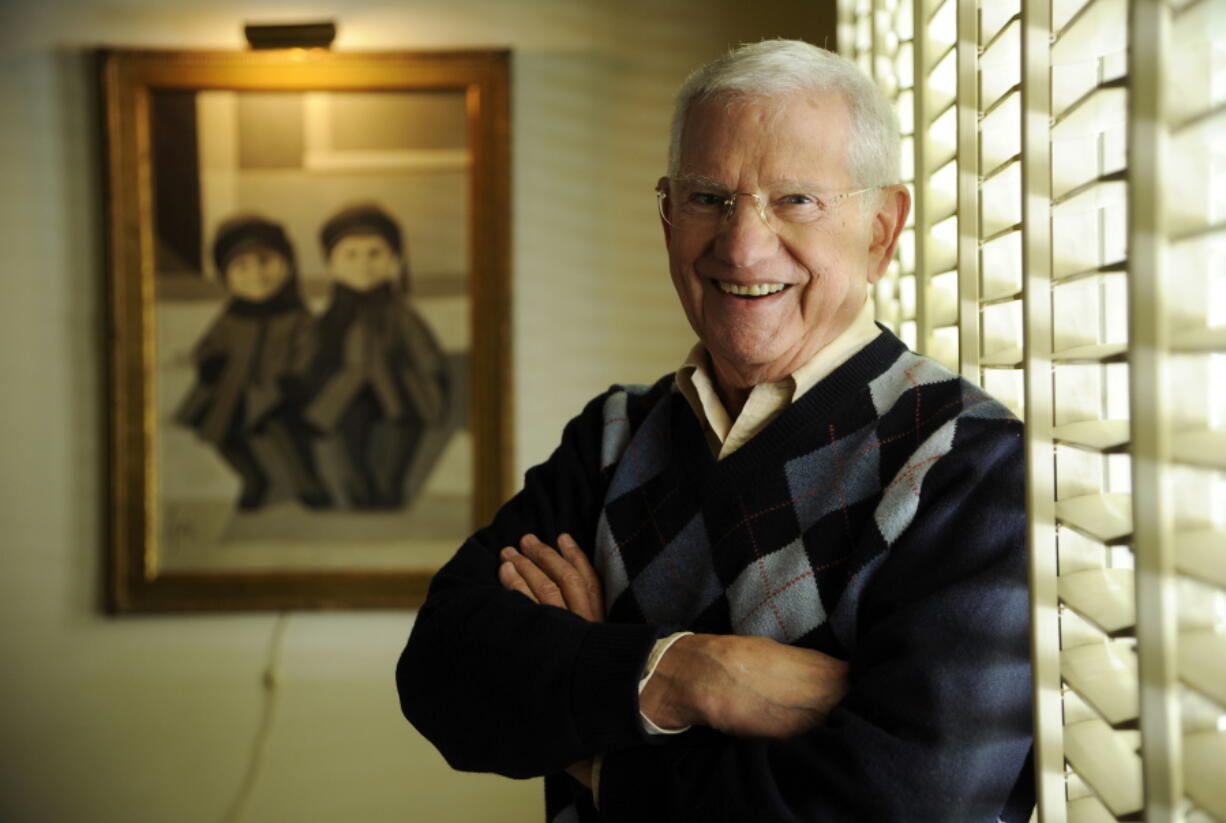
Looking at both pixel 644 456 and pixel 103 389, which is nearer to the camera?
pixel 644 456

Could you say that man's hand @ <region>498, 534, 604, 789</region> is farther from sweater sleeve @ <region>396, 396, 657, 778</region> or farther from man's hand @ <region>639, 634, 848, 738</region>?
man's hand @ <region>639, 634, 848, 738</region>

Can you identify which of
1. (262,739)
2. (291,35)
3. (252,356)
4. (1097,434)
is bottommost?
(262,739)

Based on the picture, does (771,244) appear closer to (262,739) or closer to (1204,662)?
(1204,662)

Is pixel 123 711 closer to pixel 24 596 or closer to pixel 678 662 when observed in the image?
pixel 24 596

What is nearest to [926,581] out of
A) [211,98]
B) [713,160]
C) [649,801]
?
[649,801]

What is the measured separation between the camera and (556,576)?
4.08 ft

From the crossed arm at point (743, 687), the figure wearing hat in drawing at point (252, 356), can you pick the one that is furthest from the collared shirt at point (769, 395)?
the figure wearing hat in drawing at point (252, 356)

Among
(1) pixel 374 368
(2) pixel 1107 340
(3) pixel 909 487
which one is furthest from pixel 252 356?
(2) pixel 1107 340

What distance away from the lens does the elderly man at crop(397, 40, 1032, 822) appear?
91cm

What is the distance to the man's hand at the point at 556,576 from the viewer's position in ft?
4.00

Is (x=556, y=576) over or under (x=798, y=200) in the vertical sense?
under

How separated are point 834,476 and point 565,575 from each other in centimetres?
34

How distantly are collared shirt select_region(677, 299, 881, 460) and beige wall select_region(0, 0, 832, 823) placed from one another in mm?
1353

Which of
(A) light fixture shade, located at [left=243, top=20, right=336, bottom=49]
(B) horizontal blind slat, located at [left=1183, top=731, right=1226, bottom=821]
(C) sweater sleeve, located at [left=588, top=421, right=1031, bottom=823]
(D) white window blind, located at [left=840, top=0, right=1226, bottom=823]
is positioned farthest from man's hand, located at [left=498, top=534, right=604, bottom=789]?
(A) light fixture shade, located at [left=243, top=20, right=336, bottom=49]
